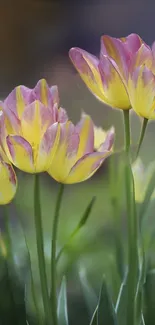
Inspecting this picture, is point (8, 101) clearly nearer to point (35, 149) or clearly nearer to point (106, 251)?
point (35, 149)

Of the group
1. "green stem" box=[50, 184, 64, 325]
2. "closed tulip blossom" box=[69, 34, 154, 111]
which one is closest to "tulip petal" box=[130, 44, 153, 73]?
"closed tulip blossom" box=[69, 34, 154, 111]

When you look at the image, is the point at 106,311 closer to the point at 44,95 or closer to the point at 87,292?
the point at 87,292

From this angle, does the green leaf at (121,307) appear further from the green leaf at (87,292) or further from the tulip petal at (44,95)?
the tulip petal at (44,95)

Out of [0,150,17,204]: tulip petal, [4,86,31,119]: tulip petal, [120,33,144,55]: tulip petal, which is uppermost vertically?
[120,33,144,55]: tulip petal

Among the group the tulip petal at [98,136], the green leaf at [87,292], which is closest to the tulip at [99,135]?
the tulip petal at [98,136]

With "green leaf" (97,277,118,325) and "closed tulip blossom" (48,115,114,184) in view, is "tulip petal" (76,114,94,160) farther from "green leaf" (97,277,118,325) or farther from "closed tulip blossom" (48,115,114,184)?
"green leaf" (97,277,118,325)

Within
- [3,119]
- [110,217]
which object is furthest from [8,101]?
[110,217]
